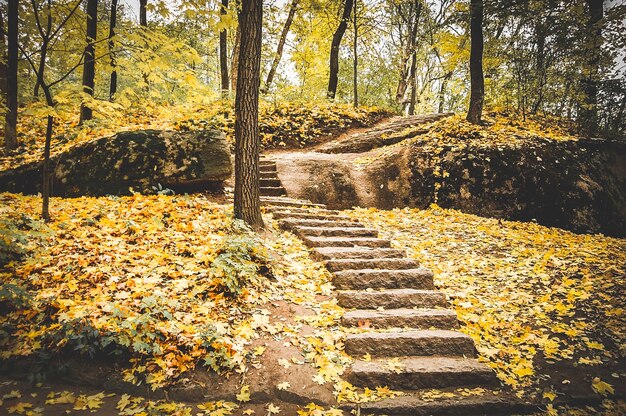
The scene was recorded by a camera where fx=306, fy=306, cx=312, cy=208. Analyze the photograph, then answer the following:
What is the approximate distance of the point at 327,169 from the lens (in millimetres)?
8891

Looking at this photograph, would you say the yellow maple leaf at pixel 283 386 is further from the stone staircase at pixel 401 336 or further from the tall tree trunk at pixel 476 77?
the tall tree trunk at pixel 476 77

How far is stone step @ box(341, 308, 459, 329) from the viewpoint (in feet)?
13.4

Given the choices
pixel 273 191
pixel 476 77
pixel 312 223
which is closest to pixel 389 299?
pixel 312 223

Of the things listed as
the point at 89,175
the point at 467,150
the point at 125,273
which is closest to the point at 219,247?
the point at 125,273

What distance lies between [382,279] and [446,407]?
193 cm

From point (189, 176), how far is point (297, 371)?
478 cm

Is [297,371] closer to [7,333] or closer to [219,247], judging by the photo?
[219,247]

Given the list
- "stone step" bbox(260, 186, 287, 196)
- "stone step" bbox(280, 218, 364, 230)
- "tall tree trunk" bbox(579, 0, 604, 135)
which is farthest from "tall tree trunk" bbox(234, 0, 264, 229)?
"tall tree trunk" bbox(579, 0, 604, 135)

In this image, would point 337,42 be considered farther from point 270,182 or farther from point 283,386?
point 283,386

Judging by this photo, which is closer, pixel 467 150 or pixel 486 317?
pixel 486 317

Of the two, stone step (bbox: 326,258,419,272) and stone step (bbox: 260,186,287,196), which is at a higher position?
stone step (bbox: 260,186,287,196)

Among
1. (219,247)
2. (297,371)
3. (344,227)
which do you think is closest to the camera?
(297,371)

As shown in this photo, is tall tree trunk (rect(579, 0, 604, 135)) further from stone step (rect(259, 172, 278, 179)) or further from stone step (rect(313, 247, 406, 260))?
stone step (rect(259, 172, 278, 179))

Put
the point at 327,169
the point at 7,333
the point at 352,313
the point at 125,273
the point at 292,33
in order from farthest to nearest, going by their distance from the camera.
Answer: the point at 292,33
the point at 327,169
the point at 352,313
the point at 125,273
the point at 7,333
